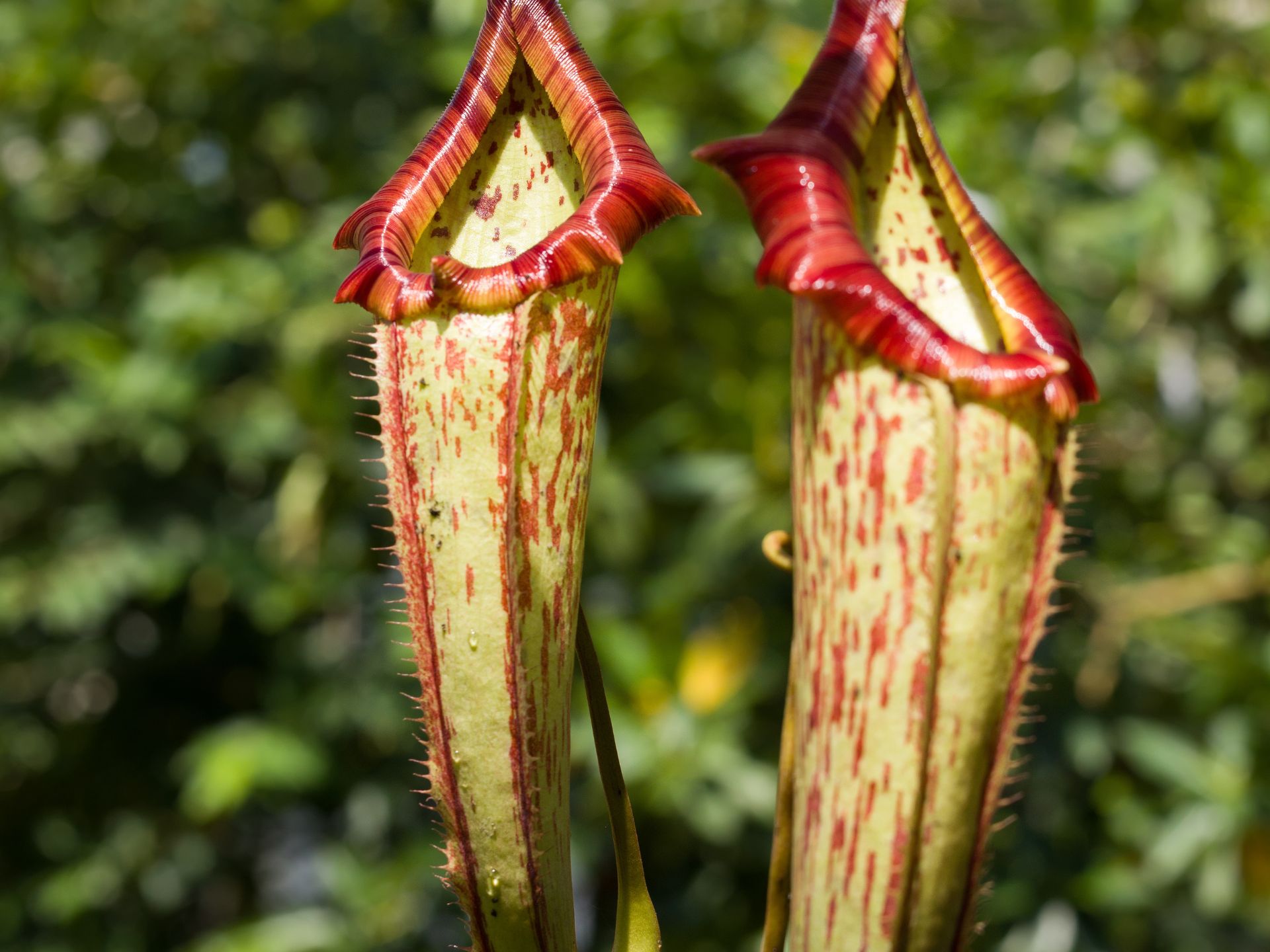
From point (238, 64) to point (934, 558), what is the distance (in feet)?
5.91

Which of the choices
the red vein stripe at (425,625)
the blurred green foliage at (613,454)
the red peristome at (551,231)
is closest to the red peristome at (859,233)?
the red peristome at (551,231)

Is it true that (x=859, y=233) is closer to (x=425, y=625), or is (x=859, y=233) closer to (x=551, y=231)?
(x=551, y=231)

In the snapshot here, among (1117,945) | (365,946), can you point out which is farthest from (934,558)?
(1117,945)

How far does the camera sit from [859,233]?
0.67 m

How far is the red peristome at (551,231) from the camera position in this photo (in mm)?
619

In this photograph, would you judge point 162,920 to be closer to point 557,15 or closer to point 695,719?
point 695,719

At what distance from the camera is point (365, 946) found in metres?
1.81

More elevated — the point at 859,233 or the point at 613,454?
the point at 859,233

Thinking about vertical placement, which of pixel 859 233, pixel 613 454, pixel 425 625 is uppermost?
pixel 859 233

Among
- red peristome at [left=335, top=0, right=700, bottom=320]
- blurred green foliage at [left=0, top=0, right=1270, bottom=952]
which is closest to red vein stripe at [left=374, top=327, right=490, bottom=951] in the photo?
red peristome at [left=335, top=0, right=700, bottom=320]

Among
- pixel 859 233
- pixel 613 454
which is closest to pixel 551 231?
pixel 859 233

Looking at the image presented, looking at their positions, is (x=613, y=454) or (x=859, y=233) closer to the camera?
(x=859, y=233)

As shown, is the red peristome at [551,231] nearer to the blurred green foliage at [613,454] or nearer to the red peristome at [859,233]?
the red peristome at [859,233]

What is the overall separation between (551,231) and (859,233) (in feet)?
0.60
